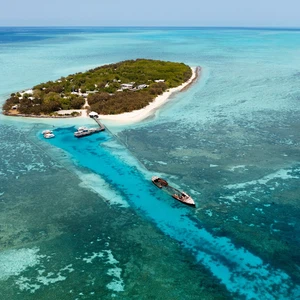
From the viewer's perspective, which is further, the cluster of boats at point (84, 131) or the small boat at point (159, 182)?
the cluster of boats at point (84, 131)

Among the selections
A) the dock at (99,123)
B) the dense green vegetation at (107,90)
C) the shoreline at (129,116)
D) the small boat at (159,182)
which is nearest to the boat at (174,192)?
the small boat at (159,182)

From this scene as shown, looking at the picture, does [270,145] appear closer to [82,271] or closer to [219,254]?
[219,254]

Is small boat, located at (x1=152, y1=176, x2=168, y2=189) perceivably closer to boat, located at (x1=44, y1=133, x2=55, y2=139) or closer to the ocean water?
the ocean water

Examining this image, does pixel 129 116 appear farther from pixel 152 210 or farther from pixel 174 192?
pixel 152 210

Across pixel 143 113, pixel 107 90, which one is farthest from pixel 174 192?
pixel 107 90

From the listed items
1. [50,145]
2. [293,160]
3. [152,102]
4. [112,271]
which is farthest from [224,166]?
[152,102]

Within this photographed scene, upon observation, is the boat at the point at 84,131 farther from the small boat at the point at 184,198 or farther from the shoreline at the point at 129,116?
the small boat at the point at 184,198

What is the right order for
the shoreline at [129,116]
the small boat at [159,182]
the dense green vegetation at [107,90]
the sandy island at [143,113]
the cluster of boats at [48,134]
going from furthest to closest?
the dense green vegetation at [107,90] < the sandy island at [143,113] < the shoreline at [129,116] < the cluster of boats at [48,134] < the small boat at [159,182]
